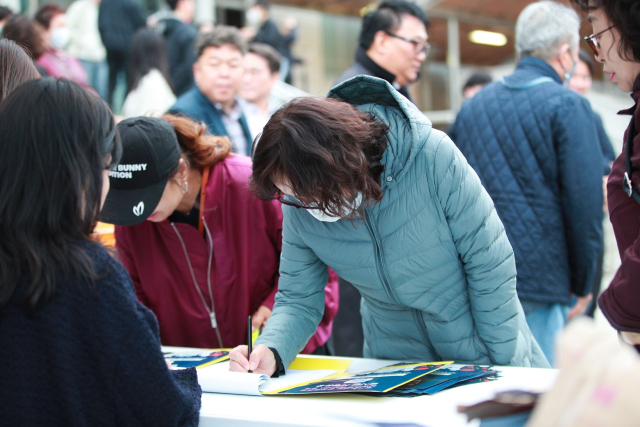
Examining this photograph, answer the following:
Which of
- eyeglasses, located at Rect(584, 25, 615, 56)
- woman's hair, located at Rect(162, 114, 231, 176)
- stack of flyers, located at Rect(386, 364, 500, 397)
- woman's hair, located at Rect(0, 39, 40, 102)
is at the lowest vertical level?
stack of flyers, located at Rect(386, 364, 500, 397)

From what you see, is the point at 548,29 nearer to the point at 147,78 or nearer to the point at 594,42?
the point at 594,42

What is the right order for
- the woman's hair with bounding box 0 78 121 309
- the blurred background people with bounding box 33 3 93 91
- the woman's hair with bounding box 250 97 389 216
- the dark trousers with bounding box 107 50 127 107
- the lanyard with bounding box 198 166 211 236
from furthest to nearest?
1. the dark trousers with bounding box 107 50 127 107
2. the blurred background people with bounding box 33 3 93 91
3. the lanyard with bounding box 198 166 211 236
4. the woman's hair with bounding box 250 97 389 216
5. the woman's hair with bounding box 0 78 121 309

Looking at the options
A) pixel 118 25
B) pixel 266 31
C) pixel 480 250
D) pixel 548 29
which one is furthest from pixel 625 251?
pixel 266 31

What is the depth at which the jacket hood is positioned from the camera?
1428 millimetres

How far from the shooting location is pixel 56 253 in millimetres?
973

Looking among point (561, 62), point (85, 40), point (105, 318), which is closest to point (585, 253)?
point (561, 62)

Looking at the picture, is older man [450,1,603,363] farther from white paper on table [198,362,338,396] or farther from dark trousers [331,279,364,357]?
white paper on table [198,362,338,396]

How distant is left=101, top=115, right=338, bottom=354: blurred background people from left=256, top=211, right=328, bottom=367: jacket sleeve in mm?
284

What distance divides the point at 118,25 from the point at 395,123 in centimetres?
470

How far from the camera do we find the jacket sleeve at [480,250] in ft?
4.71

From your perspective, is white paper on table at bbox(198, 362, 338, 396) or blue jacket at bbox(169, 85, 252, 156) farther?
blue jacket at bbox(169, 85, 252, 156)

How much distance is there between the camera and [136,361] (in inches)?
39.5

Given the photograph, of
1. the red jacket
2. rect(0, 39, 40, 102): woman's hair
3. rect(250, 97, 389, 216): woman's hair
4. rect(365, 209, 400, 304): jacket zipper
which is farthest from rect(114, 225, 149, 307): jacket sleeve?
rect(365, 209, 400, 304): jacket zipper

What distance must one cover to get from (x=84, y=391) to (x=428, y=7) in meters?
8.86
